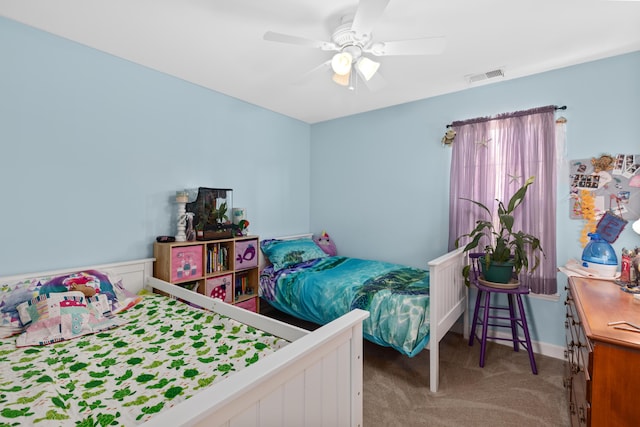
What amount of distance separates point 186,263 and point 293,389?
6.10 ft

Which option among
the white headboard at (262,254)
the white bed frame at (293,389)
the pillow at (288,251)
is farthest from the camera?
the white headboard at (262,254)

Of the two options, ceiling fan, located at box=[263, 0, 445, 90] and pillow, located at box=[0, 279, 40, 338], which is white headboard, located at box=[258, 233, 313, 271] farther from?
ceiling fan, located at box=[263, 0, 445, 90]

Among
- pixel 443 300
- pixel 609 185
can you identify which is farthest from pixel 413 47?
pixel 609 185

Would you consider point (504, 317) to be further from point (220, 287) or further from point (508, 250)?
point (220, 287)

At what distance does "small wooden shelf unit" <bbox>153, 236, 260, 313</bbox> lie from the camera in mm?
2428

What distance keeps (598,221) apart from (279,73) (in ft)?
9.34

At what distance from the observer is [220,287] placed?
275 centimetres

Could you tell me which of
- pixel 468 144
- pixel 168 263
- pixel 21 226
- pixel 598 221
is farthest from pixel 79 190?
pixel 598 221

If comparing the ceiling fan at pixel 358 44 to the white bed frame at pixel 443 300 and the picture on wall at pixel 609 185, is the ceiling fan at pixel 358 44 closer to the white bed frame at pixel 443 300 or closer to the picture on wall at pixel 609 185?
the white bed frame at pixel 443 300

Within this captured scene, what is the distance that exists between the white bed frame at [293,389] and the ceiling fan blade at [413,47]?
4.89 ft

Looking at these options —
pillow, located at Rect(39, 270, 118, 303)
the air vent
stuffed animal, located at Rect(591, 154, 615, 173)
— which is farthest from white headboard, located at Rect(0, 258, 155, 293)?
stuffed animal, located at Rect(591, 154, 615, 173)

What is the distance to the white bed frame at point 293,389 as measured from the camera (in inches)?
28.0

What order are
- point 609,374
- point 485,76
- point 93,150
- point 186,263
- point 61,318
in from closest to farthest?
point 609,374 → point 61,318 → point 93,150 → point 186,263 → point 485,76

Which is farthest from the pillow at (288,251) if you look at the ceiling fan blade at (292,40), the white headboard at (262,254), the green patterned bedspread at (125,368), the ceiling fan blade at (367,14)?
the ceiling fan blade at (367,14)
